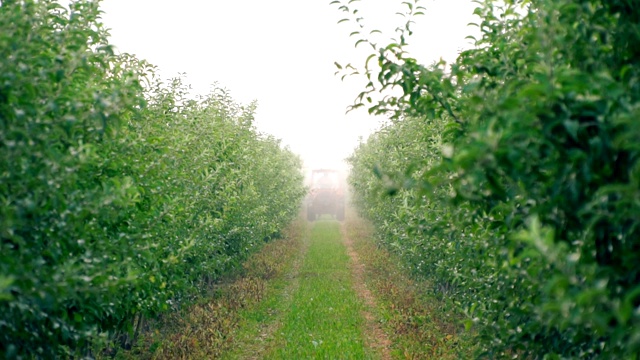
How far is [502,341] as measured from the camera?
4445 millimetres

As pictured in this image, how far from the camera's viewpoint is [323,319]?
11969 mm

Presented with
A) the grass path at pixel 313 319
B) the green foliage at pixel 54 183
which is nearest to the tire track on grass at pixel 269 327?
the grass path at pixel 313 319

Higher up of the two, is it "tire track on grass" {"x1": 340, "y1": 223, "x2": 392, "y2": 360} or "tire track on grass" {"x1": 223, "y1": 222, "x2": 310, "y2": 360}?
"tire track on grass" {"x1": 223, "y1": 222, "x2": 310, "y2": 360}

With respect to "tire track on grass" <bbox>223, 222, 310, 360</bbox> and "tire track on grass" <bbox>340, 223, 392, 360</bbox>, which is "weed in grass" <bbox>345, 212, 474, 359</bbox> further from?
"tire track on grass" <bbox>223, 222, 310, 360</bbox>

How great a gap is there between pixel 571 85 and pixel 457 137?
6.62 feet

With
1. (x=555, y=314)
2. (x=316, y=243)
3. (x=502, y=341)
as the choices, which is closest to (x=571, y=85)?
(x=555, y=314)

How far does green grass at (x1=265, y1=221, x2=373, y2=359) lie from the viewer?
9.66m

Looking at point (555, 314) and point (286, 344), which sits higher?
point (555, 314)

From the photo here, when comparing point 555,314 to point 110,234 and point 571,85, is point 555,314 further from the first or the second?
point 110,234

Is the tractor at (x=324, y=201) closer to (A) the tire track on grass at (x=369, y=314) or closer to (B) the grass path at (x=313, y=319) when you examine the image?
(A) the tire track on grass at (x=369, y=314)

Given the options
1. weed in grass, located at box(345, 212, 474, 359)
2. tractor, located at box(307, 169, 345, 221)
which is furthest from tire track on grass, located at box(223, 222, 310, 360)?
tractor, located at box(307, 169, 345, 221)

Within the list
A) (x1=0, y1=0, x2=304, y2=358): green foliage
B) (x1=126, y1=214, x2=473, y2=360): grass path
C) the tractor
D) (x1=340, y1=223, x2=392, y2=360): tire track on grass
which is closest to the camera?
(x1=0, y1=0, x2=304, y2=358): green foliage

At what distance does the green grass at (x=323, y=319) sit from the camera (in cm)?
966

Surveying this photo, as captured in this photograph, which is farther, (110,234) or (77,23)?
(110,234)
